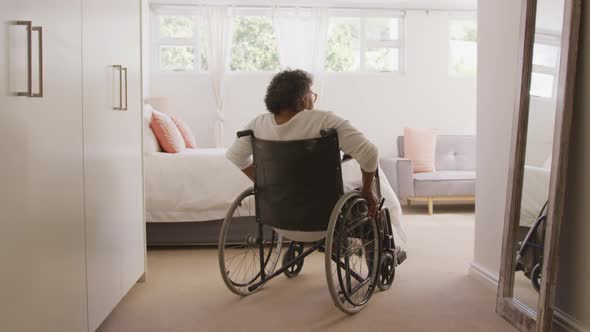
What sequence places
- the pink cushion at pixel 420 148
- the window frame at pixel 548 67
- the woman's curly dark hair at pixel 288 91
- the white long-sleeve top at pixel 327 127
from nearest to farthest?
the window frame at pixel 548 67
the white long-sleeve top at pixel 327 127
the woman's curly dark hair at pixel 288 91
the pink cushion at pixel 420 148

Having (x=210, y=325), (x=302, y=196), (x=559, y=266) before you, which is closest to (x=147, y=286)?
(x=210, y=325)

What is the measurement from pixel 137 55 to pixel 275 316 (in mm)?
1460

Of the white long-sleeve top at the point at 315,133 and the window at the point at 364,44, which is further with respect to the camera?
the window at the point at 364,44

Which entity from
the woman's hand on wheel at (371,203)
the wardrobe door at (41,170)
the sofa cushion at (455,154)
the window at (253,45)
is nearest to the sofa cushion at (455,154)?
the sofa cushion at (455,154)

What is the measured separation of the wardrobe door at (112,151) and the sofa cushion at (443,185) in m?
3.30

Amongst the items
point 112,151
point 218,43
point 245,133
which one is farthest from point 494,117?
point 218,43

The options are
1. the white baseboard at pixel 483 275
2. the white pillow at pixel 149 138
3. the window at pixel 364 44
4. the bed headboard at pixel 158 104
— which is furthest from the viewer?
the window at pixel 364 44

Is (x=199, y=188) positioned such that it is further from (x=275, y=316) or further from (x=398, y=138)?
(x=398, y=138)

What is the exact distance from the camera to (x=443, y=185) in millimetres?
5430

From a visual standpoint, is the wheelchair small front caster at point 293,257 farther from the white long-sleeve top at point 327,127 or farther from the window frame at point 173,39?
the window frame at point 173,39

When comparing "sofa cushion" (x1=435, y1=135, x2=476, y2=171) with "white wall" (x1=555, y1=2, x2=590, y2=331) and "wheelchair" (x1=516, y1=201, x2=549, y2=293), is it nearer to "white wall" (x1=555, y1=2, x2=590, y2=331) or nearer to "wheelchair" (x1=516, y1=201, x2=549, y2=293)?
"wheelchair" (x1=516, y1=201, x2=549, y2=293)

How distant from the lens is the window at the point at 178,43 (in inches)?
249

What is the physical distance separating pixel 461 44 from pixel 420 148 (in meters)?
1.62

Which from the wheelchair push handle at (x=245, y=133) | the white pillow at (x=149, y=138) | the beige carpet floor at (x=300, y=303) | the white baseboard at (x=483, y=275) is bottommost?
the beige carpet floor at (x=300, y=303)
